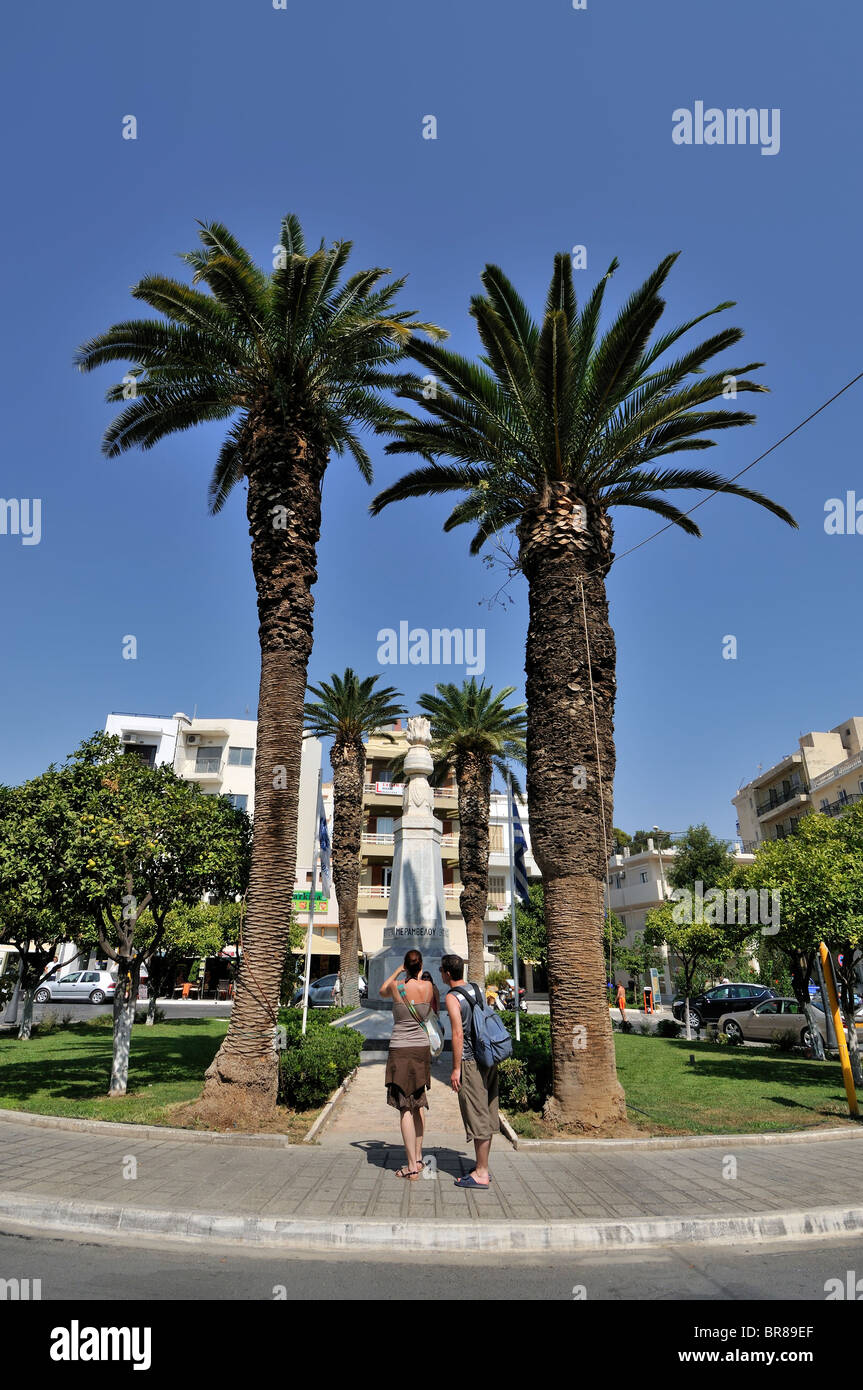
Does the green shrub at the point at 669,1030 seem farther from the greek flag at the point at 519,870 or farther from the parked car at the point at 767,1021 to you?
the greek flag at the point at 519,870

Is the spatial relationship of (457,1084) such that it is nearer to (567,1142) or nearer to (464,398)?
(567,1142)

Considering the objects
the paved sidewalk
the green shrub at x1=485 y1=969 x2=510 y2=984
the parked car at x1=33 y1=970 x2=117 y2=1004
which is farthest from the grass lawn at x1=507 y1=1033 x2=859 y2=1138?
the green shrub at x1=485 y1=969 x2=510 y2=984

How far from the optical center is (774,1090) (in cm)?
1163

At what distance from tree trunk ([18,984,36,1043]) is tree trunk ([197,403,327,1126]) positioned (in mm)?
11805

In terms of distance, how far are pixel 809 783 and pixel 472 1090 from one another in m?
50.0

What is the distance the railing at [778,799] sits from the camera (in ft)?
167

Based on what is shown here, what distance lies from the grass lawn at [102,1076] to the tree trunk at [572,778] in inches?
134

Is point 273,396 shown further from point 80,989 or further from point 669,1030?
point 80,989

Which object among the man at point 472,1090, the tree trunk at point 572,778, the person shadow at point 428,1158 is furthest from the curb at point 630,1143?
the man at point 472,1090

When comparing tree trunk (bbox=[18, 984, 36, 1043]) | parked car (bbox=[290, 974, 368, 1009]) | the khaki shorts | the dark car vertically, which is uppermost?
the khaki shorts

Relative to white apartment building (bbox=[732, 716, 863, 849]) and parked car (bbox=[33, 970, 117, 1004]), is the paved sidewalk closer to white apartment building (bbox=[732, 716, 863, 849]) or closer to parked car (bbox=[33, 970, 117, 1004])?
parked car (bbox=[33, 970, 117, 1004])

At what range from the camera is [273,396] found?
11.3 metres

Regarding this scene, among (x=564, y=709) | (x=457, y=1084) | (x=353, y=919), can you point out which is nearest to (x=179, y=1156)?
(x=457, y=1084)

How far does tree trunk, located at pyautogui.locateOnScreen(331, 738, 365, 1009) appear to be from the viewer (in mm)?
27125
